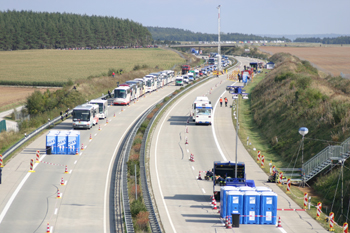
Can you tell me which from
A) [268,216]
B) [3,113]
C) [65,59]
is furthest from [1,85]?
[268,216]

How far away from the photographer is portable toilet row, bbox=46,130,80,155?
37.9 meters

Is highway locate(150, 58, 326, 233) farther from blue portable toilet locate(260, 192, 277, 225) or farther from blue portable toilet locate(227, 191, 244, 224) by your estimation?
blue portable toilet locate(227, 191, 244, 224)

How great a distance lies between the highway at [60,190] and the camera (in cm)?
2388

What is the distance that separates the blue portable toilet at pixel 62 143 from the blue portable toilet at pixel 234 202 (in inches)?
734

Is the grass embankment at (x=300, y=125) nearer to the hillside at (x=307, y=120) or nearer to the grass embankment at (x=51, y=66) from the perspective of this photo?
the hillside at (x=307, y=120)

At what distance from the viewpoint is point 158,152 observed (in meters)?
40.5

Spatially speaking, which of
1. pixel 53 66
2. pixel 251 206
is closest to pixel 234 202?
pixel 251 206

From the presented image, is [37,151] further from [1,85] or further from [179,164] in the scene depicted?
[1,85]

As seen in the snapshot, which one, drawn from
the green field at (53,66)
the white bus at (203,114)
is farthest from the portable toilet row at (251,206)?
the green field at (53,66)

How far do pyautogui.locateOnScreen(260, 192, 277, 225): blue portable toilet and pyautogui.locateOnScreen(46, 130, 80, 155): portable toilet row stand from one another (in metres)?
19.5

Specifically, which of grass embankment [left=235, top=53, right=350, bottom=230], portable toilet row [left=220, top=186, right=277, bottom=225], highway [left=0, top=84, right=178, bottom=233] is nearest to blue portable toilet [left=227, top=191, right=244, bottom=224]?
portable toilet row [left=220, top=186, right=277, bottom=225]

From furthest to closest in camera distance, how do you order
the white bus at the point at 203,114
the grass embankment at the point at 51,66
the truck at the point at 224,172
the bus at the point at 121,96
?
the grass embankment at the point at 51,66
the bus at the point at 121,96
the white bus at the point at 203,114
the truck at the point at 224,172

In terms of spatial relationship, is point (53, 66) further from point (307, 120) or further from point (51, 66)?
point (307, 120)

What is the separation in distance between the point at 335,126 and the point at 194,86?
50869 millimetres
